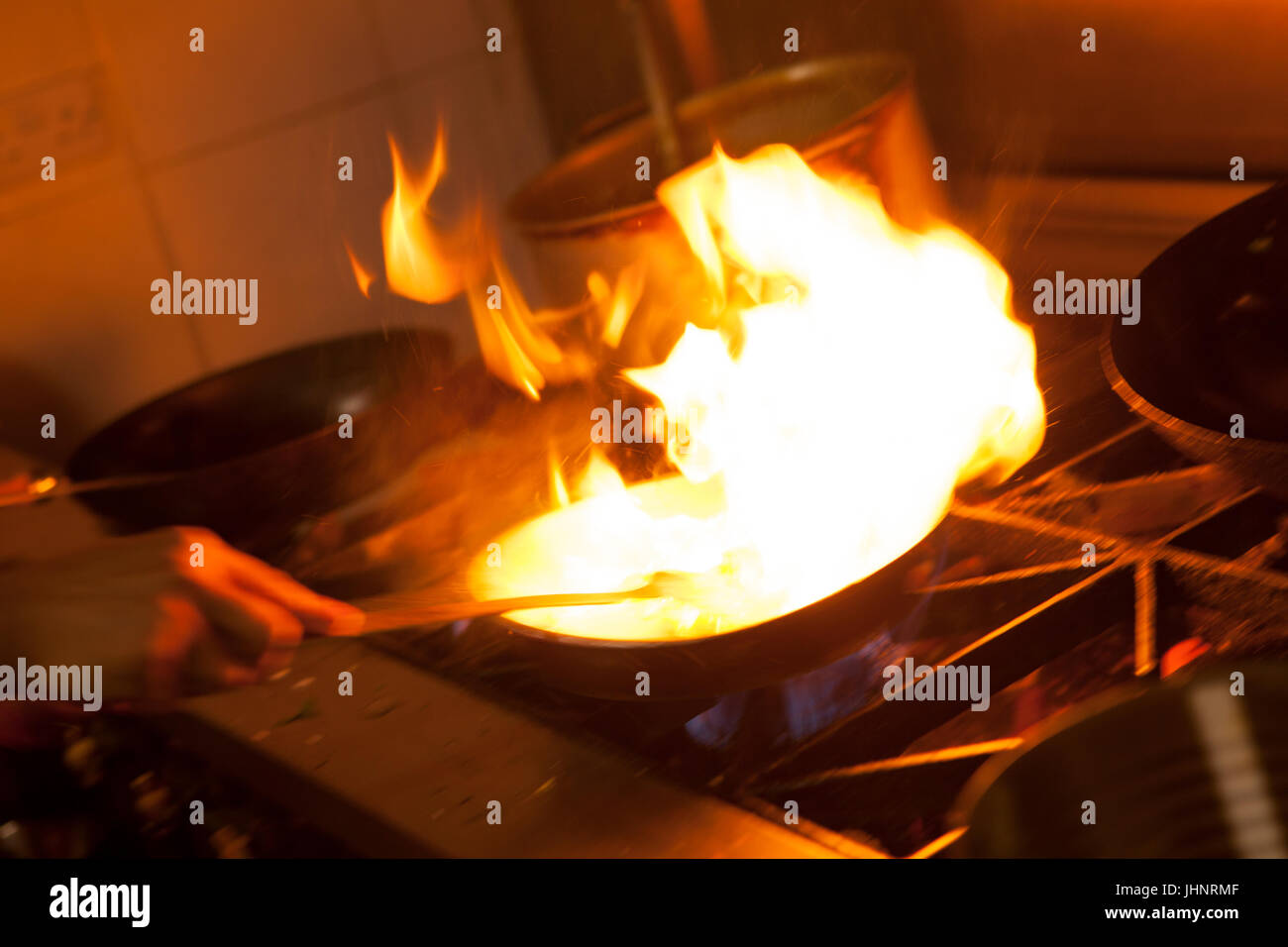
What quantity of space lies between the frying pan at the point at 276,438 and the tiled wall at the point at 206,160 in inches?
16.0

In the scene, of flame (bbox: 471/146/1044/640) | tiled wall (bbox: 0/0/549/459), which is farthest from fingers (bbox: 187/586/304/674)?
tiled wall (bbox: 0/0/549/459)

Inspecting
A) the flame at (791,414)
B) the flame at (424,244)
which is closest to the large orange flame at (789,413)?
the flame at (791,414)

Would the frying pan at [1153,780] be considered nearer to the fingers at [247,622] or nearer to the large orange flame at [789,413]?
the large orange flame at [789,413]

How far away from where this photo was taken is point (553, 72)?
1516 millimetres

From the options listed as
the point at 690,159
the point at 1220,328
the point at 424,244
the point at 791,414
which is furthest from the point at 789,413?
the point at 424,244

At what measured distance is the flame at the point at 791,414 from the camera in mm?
593

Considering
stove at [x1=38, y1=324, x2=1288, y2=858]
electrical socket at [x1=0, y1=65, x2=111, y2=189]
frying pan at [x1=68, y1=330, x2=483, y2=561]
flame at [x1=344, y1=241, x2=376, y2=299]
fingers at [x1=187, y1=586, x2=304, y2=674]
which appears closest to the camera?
stove at [x1=38, y1=324, x2=1288, y2=858]

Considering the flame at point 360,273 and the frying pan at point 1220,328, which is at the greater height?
the flame at point 360,273

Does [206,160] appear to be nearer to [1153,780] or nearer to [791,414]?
[791,414]

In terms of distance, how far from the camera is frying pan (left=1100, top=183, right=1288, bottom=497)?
59cm

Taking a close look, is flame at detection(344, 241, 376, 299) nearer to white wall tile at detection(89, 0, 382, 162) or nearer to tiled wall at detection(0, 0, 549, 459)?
tiled wall at detection(0, 0, 549, 459)

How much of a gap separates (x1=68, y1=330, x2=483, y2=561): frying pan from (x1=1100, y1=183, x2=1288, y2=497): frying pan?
1.47 feet
